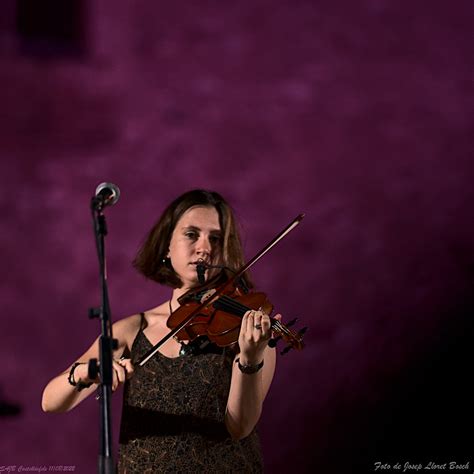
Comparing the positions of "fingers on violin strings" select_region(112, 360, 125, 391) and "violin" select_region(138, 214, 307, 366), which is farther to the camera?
"violin" select_region(138, 214, 307, 366)

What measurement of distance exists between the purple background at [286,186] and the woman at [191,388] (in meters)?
0.53

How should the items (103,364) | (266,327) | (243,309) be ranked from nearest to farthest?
1. (103,364)
2. (266,327)
3. (243,309)

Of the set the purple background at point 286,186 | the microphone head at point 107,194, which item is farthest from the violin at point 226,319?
the purple background at point 286,186

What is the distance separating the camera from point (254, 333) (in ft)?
5.29

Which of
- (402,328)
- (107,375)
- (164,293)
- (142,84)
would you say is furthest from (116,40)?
(107,375)

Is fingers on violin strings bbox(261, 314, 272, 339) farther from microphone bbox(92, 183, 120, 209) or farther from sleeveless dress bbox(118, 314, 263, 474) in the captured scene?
microphone bbox(92, 183, 120, 209)

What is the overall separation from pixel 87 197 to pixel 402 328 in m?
1.04

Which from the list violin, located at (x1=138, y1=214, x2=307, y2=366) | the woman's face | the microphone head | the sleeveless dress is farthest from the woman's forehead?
the microphone head

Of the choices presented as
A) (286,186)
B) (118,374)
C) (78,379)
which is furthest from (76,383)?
(286,186)

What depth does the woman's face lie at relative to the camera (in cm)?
188

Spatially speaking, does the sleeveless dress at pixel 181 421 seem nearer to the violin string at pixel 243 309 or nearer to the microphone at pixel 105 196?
the violin string at pixel 243 309

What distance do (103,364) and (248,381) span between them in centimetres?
43

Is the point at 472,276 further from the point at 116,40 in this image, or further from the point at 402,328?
the point at 116,40

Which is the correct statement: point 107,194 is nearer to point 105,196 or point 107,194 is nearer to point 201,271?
point 105,196
